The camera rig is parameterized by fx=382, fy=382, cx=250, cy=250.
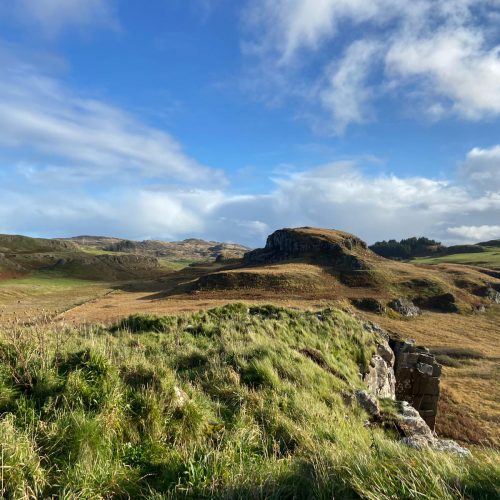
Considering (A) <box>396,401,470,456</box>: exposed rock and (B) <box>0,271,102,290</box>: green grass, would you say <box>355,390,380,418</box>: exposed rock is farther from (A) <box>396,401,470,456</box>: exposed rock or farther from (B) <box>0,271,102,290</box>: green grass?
(B) <box>0,271,102,290</box>: green grass

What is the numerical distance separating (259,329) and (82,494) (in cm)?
919

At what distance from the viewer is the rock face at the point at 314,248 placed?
6944cm

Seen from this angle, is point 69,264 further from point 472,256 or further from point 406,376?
point 472,256

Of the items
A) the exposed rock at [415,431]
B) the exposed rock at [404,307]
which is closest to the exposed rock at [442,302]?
the exposed rock at [404,307]

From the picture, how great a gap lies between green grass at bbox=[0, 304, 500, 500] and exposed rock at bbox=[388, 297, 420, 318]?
144 feet

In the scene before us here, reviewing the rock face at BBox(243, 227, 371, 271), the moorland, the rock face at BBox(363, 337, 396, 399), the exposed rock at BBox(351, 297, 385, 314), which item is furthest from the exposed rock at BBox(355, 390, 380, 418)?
the rock face at BBox(243, 227, 371, 271)

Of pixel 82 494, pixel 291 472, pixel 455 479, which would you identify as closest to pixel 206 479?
pixel 291 472

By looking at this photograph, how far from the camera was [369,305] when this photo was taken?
49.1 metres

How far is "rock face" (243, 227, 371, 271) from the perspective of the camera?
6944 cm

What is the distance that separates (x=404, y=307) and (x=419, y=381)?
35.0 m

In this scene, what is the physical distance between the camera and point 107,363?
6207 millimetres

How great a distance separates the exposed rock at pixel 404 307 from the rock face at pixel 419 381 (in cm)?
3273

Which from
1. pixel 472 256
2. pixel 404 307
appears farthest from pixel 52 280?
pixel 472 256

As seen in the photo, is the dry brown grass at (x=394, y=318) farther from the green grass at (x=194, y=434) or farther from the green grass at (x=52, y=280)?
the green grass at (x=52, y=280)
